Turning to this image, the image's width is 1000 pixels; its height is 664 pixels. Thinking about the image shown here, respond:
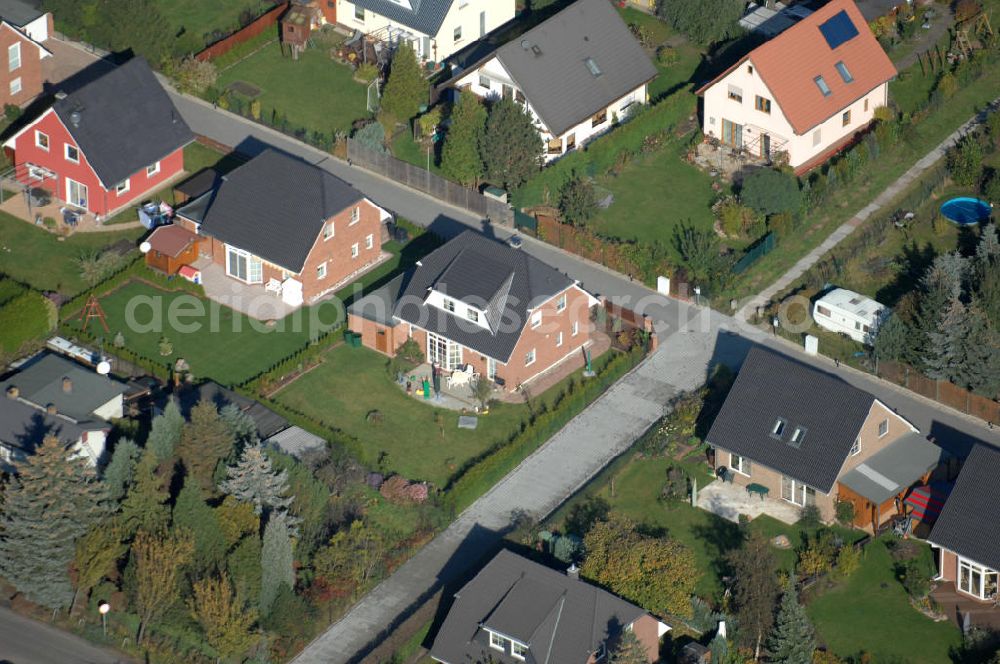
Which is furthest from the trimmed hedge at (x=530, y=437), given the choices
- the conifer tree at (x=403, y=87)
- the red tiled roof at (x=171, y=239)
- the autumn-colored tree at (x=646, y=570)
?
the conifer tree at (x=403, y=87)

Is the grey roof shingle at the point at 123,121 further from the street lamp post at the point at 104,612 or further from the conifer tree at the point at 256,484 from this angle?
the street lamp post at the point at 104,612

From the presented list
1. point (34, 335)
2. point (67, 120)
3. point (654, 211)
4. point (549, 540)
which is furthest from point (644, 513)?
point (67, 120)

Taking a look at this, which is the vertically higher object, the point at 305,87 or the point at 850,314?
the point at 850,314

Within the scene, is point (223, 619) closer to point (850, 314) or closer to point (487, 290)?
point (487, 290)

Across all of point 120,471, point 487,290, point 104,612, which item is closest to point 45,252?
point 120,471

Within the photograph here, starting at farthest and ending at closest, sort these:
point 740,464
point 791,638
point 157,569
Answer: point 740,464 → point 157,569 → point 791,638

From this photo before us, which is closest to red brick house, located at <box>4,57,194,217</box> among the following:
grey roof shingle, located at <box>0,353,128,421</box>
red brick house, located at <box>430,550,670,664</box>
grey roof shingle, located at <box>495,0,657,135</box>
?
grey roof shingle, located at <box>0,353,128,421</box>

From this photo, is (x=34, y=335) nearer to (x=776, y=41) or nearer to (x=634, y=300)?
(x=634, y=300)

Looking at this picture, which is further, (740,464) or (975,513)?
(740,464)
